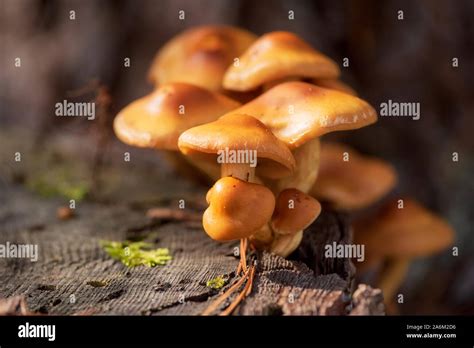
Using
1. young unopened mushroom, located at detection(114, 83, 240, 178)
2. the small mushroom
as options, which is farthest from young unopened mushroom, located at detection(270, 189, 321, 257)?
young unopened mushroom, located at detection(114, 83, 240, 178)

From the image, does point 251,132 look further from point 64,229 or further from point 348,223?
point 64,229

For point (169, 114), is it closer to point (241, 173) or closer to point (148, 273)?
point (241, 173)

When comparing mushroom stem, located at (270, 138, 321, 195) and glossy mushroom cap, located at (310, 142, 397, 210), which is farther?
glossy mushroom cap, located at (310, 142, 397, 210)

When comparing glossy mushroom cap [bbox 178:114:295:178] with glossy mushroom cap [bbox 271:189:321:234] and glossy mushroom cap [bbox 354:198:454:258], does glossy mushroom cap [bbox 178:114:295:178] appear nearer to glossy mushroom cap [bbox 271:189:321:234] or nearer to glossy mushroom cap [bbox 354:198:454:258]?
glossy mushroom cap [bbox 271:189:321:234]

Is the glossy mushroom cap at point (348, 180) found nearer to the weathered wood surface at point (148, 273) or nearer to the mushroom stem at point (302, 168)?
the weathered wood surface at point (148, 273)

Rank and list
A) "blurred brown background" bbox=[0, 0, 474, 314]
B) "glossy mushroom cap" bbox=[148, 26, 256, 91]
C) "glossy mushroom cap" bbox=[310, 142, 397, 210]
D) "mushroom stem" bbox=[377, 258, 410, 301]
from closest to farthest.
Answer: "glossy mushroom cap" bbox=[148, 26, 256, 91] → "glossy mushroom cap" bbox=[310, 142, 397, 210] → "mushroom stem" bbox=[377, 258, 410, 301] → "blurred brown background" bbox=[0, 0, 474, 314]

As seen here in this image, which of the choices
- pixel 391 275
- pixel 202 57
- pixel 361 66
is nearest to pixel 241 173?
pixel 202 57

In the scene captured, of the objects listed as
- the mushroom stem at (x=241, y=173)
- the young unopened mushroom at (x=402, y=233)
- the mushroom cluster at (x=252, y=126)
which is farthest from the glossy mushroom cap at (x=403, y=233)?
the mushroom stem at (x=241, y=173)
